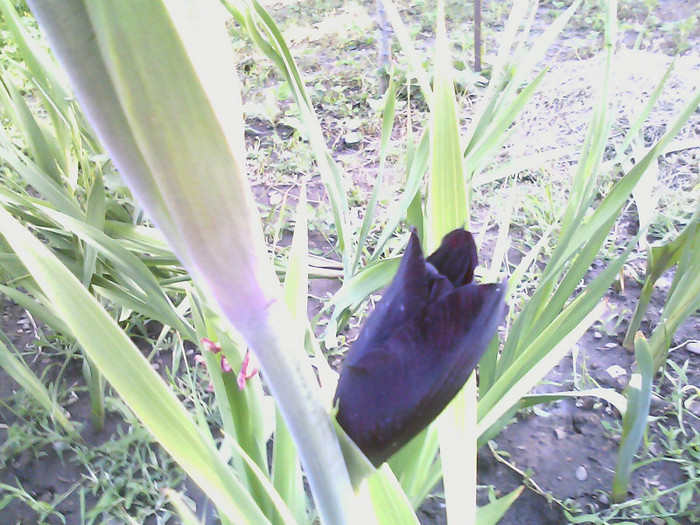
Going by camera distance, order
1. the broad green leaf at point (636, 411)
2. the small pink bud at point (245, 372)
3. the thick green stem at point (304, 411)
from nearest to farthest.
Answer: the thick green stem at point (304, 411), the small pink bud at point (245, 372), the broad green leaf at point (636, 411)

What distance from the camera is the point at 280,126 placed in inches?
77.3

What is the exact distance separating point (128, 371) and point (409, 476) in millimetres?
393

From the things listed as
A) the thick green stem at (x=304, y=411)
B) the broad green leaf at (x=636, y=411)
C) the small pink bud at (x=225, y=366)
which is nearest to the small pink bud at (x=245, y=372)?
the small pink bud at (x=225, y=366)

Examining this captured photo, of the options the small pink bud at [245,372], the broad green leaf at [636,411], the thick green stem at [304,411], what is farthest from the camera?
the broad green leaf at [636,411]

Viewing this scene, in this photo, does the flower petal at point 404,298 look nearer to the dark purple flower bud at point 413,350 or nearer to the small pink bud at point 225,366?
the dark purple flower bud at point 413,350

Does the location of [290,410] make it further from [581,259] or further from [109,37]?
[581,259]

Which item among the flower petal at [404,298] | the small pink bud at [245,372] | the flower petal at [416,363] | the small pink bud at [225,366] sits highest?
the flower petal at [404,298]

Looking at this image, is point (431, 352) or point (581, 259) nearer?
point (431, 352)

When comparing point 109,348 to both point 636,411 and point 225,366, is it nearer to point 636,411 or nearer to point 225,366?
point 225,366

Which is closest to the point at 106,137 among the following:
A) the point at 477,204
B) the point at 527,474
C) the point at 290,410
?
the point at 290,410


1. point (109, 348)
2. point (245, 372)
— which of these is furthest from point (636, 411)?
point (109, 348)

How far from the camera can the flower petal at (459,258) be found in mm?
344

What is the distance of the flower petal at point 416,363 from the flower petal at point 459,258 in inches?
0.8

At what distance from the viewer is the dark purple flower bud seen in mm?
326
